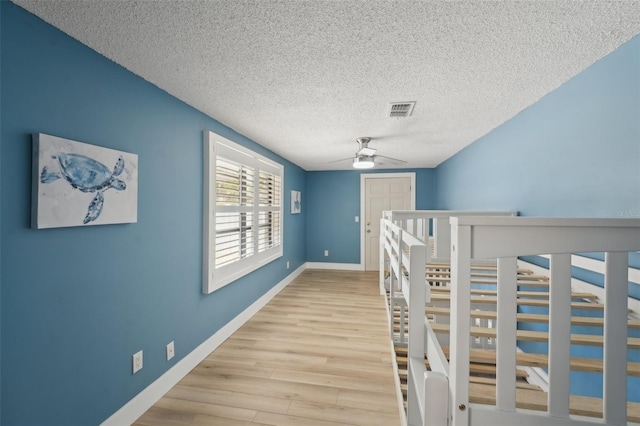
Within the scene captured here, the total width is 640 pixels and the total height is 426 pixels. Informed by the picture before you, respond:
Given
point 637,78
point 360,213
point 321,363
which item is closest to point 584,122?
point 637,78

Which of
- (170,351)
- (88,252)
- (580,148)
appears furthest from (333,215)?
(88,252)

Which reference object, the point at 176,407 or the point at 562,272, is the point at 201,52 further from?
the point at 176,407

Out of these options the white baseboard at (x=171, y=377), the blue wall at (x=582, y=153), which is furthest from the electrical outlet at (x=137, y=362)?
the blue wall at (x=582, y=153)

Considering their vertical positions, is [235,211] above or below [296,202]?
below

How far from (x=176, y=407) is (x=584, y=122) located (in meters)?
3.15

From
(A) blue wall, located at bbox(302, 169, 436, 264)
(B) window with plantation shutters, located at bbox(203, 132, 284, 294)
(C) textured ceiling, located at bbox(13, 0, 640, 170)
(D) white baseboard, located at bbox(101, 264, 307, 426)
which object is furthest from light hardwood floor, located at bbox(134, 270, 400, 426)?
(A) blue wall, located at bbox(302, 169, 436, 264)

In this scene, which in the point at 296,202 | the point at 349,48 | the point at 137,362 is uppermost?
the point at 349,48

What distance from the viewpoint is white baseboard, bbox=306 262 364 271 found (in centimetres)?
568

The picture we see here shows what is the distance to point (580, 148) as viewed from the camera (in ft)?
5.55

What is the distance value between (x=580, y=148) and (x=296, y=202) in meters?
4.01

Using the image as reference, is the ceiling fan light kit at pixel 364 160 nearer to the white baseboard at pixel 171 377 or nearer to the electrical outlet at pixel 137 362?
the white baseboard at pixel 171 377

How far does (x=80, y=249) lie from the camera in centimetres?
137

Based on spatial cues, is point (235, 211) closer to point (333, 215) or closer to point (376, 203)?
point (333, 215)

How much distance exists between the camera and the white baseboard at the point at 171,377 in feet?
5.23
